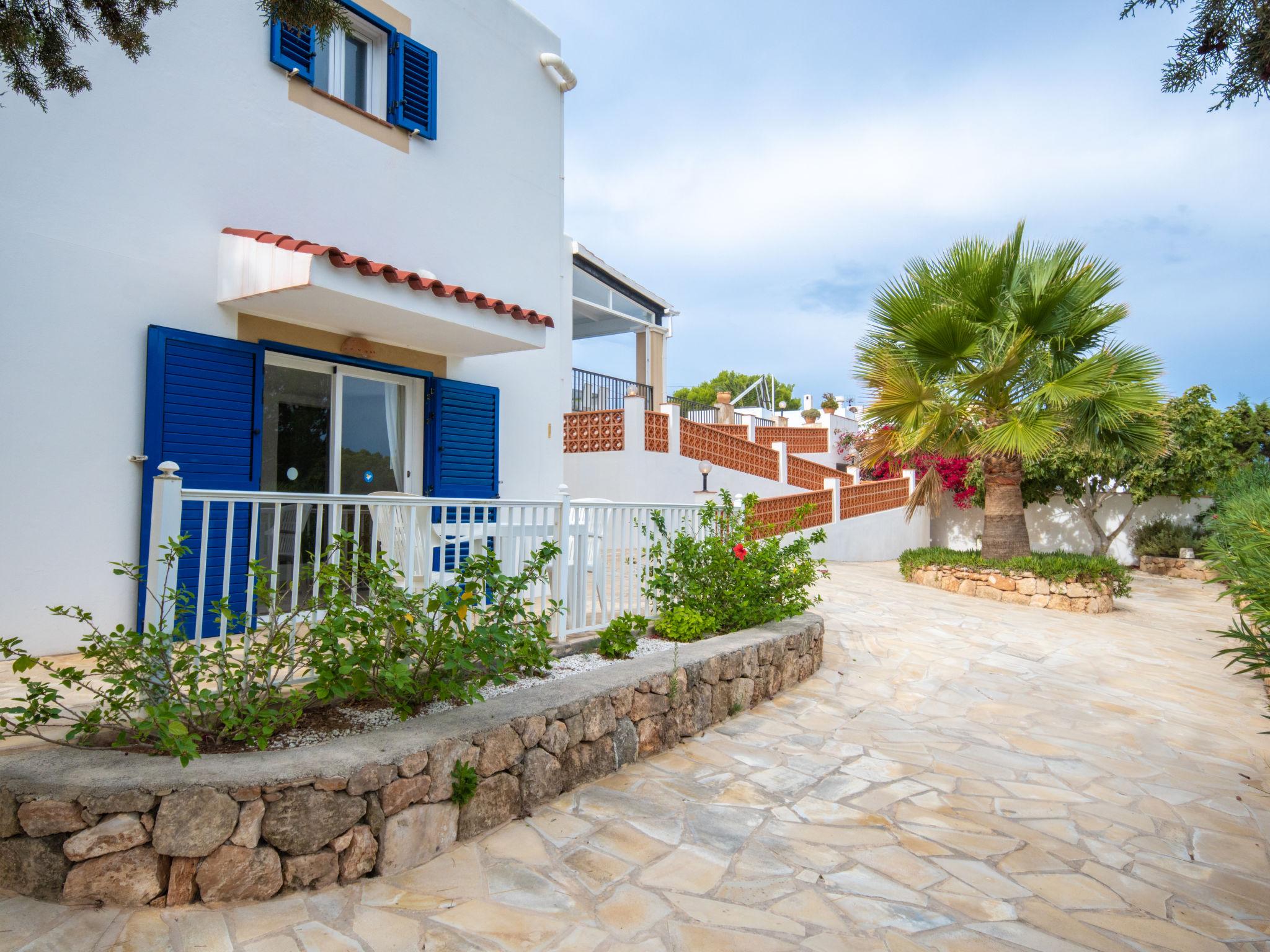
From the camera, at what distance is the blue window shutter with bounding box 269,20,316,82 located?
5766 millimetres

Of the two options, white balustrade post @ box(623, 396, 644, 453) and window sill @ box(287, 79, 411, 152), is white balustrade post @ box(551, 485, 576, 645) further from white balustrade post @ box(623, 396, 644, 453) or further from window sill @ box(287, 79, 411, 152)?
white balustrade post @ box(623, 396, 644, 453)

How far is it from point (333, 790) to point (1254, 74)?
456 cm

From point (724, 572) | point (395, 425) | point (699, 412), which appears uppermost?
point (699, 412)

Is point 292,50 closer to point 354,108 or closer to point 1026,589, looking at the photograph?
point 354,108

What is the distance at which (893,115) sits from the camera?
9000mm

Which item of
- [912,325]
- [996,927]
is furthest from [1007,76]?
[996,927]

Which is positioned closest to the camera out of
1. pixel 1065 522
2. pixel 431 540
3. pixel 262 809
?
pixel 262 809

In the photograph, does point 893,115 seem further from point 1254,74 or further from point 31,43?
point 31,43

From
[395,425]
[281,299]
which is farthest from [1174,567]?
[281,299]

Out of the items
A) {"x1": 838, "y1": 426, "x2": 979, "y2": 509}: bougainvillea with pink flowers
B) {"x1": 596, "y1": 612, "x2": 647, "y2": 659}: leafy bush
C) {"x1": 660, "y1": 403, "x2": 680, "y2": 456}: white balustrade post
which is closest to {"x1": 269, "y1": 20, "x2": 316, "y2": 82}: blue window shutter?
{"x1": 596, "y1": 612, "x2": 647, "y2": 659}: leafy bush

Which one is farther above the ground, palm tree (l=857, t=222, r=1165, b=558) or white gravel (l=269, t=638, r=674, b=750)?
palm tree (l=857, t=222, r=1165, b=558)

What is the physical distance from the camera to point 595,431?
14242mm

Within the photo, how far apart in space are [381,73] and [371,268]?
2785 millimetres

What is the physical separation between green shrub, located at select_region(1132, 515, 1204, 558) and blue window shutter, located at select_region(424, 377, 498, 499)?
1512 cm
